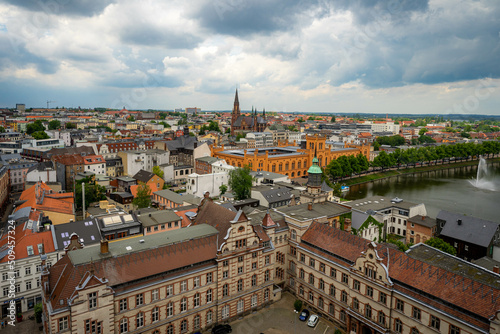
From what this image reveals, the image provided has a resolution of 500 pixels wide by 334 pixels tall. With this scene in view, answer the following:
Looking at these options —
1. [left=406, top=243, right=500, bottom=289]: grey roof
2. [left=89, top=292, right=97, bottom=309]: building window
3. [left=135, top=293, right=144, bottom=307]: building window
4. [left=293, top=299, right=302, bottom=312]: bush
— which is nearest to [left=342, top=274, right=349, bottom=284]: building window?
[left=293, top=299, right=302, bottom=312]: bush

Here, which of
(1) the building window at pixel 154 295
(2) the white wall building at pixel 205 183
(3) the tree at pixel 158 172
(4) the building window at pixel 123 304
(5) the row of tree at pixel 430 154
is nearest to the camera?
(4) the building window at pixel 123 304

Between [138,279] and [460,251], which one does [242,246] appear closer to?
[138,279]

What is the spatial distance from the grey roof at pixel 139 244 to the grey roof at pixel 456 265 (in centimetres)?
2249

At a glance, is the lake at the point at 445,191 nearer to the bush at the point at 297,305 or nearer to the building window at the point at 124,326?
the bush at the point at 297,305

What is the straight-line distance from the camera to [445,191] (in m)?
100

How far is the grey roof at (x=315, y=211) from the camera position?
44.9 metres

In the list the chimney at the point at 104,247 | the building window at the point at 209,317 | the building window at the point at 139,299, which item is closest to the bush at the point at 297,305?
the building window at the point at 209,317

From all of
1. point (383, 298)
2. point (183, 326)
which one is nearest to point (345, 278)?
point (383, 298)

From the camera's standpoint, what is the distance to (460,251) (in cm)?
5000

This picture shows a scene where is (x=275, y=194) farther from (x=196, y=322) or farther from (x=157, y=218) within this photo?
(x=196, y=322)

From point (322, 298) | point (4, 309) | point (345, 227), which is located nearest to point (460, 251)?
point (345, 227)

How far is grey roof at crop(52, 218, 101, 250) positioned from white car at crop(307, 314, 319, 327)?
27135mm

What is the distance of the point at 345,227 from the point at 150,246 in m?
29.1

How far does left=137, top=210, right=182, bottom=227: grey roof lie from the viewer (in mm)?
47781
